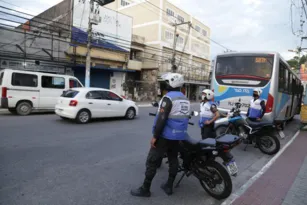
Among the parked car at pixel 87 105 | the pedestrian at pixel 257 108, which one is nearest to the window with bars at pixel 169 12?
the parked car at pixel 87 105

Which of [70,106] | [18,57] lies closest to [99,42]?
[18,57]

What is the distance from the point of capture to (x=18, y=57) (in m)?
14.8

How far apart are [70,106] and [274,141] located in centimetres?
716

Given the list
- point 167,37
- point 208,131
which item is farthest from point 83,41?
point 208,131

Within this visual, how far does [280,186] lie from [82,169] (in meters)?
3.63

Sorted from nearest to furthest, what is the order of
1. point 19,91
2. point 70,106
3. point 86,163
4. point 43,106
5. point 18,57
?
1. point 86,163
2. point 70,106
3. point 19,91
4. point 43,106
5. point 18,57

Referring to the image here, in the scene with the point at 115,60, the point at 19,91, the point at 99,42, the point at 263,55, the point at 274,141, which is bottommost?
the point at 274,141

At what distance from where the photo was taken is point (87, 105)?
27.8 ft

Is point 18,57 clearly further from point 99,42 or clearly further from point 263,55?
point 263,55

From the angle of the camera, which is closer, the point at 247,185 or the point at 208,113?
the point at 247,185

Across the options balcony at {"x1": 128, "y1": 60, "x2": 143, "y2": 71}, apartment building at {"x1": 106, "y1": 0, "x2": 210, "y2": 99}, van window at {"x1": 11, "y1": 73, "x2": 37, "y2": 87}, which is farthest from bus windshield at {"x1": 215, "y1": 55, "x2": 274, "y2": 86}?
apartment building at {"x1": 106, "y1": 0, "x2": 210, "y2": 99}

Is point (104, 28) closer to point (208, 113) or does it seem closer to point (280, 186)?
point (208, 113)

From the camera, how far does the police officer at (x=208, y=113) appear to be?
4871mm

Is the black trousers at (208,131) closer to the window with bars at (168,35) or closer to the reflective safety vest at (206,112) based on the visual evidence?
the reflective safety vest at (206,112)
